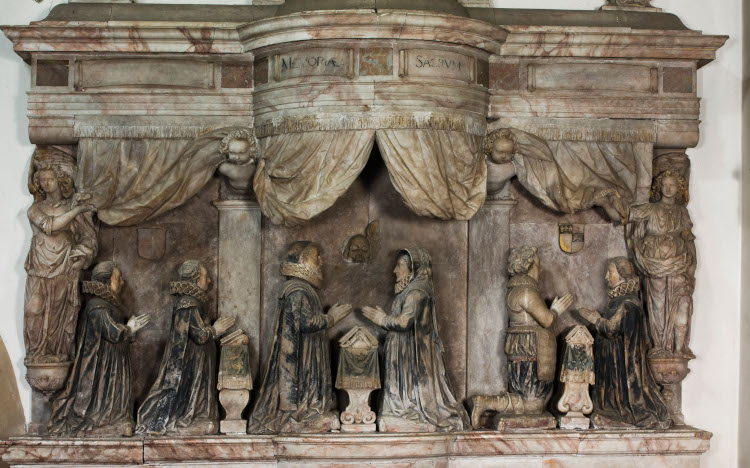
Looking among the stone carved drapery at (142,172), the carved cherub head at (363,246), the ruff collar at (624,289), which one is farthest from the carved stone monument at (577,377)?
the stone carved drapery at (142,172)

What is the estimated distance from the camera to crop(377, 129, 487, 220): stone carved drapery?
8953 mm

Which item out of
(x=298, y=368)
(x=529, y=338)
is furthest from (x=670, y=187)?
(x=298, y=368)

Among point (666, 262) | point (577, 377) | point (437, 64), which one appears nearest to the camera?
point (437, 64)

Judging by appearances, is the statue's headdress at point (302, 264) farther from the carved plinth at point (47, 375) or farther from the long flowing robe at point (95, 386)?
the carved plinth at point (47, 375)

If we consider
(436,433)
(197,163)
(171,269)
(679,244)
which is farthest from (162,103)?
(679,244)

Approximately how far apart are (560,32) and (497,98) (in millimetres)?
576

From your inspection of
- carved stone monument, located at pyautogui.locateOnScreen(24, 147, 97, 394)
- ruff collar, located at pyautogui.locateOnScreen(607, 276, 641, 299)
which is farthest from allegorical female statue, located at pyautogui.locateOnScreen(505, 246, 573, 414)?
carved stone monument, located at pyautogui.locateOnScreen(24, 147, 97, 394)

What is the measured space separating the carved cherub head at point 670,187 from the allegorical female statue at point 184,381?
3015 millimetres

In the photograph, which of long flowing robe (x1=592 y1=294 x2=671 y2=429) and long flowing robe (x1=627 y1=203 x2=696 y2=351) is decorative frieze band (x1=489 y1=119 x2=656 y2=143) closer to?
long flowing robe (x1=627 y1=203 x2=696 y2=351)

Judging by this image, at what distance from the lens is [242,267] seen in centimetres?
946

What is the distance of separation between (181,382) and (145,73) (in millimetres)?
1966

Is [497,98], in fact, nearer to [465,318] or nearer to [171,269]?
[465,318]

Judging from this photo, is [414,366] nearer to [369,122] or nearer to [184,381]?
[184,381]

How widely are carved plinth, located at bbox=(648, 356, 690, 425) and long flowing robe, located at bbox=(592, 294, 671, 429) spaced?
90 millimetres
